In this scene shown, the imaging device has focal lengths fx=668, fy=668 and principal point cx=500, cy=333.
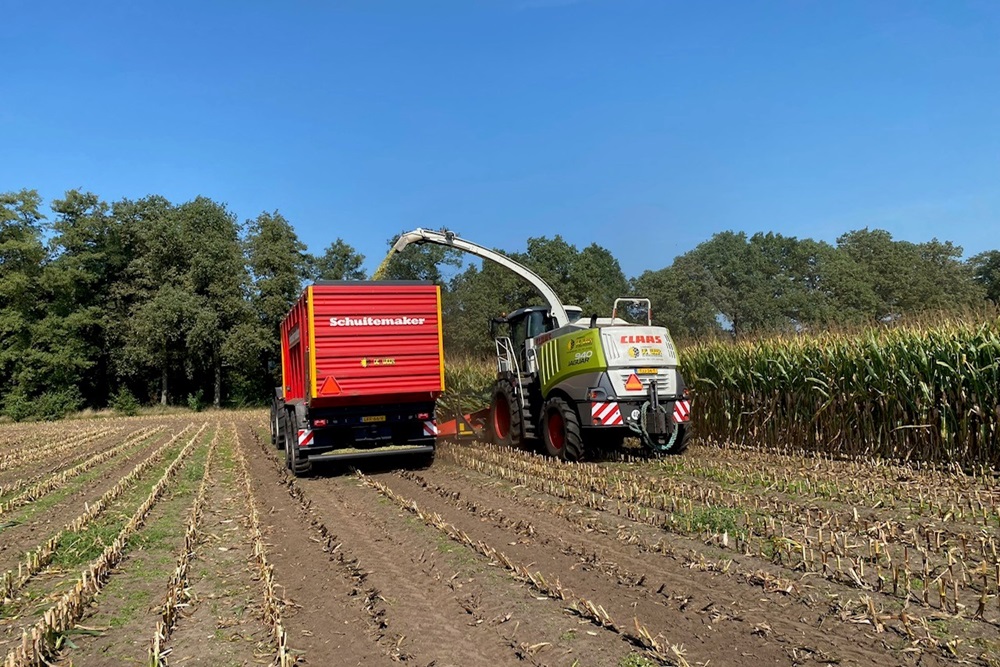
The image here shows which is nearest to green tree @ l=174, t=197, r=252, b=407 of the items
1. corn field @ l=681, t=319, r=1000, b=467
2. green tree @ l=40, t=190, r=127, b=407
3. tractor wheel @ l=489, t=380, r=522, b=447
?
green tree @ l=40, t=190, r=127, b=407

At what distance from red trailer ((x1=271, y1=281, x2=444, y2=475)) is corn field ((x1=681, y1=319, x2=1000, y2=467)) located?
6.10 m

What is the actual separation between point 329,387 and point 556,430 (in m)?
4.04

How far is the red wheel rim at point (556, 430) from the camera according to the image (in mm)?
11688

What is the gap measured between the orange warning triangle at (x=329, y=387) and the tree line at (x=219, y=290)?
24572mm

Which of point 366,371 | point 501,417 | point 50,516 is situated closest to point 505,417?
point 501,417

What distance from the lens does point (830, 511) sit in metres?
6.76

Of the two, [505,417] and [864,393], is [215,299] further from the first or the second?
[864,393]

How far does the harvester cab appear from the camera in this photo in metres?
11.0

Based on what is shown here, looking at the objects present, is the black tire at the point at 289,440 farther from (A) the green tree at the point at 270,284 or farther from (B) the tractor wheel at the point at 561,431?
(A) the green tree at the point at 270,284

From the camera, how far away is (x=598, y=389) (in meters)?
10.9

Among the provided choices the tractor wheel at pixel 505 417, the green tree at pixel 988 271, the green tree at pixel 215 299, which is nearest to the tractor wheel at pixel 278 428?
the tractor wheel at pixel 505 417

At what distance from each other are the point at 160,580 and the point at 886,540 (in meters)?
6.07

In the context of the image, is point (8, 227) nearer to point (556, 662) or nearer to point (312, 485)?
point (312, 485)

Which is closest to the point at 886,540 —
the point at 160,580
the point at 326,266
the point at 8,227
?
the point at 160,580
